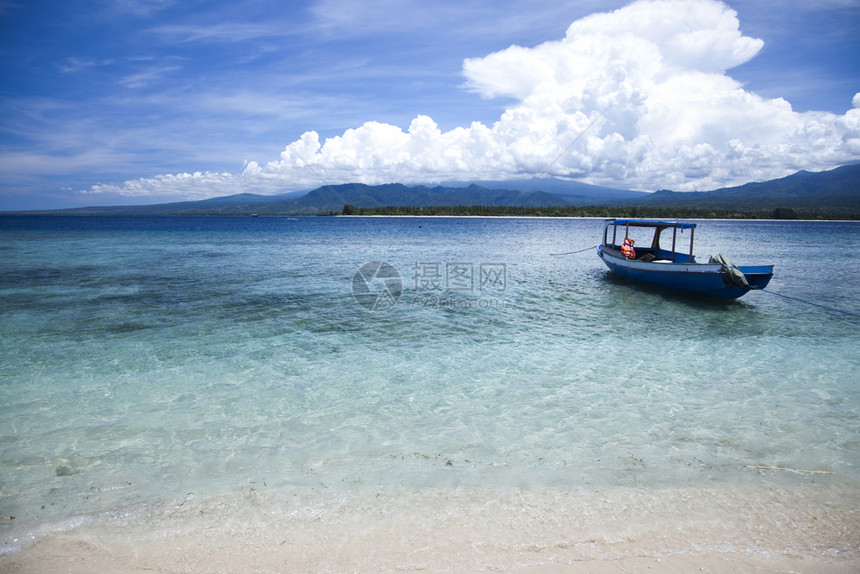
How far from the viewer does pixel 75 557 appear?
429 cm

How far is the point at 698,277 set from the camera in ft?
56.0

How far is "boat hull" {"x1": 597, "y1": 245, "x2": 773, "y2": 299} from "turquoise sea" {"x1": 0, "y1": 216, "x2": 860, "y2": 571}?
116 cm

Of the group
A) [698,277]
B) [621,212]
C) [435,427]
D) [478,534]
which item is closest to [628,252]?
[698,277]

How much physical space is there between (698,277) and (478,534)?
53.9 feet

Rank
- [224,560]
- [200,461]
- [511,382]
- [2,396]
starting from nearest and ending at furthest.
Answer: [224,560]
[200,461]
[2,396]
[511,382]

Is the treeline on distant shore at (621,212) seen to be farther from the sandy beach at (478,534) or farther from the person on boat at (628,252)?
Answer: the sandy beach at (478,534)

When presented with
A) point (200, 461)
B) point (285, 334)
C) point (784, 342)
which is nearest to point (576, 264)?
point (784, 342)

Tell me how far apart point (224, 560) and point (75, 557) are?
5.09 ft

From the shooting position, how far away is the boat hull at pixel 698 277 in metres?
16.4

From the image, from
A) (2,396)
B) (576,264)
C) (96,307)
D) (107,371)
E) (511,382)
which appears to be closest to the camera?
A: (2,396)

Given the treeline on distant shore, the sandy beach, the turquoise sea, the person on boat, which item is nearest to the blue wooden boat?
the person on boat

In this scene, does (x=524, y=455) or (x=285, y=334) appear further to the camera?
(x=285, y=334)

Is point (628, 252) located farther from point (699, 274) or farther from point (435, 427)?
point (435, 427)

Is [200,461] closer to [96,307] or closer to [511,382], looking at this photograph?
[511,382]
